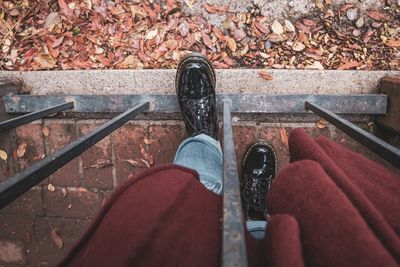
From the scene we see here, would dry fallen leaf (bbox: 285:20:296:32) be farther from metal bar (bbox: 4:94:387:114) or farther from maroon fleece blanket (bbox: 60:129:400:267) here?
maroon fleece blanket (bbox: 60:129:400:267)

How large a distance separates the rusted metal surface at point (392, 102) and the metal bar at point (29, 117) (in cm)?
160

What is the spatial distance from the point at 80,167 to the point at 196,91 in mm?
830

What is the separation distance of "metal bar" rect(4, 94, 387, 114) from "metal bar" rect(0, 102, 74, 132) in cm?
9

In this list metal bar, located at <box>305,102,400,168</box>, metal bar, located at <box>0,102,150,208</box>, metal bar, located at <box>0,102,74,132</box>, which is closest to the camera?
metal bar, located at <box>0,102,150,208</box>

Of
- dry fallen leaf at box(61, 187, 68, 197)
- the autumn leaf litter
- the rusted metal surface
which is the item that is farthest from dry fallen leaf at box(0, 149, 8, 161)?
the rusted metal surface

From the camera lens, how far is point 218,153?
1.43 m

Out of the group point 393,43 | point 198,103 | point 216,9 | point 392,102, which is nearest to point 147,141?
point 198,103

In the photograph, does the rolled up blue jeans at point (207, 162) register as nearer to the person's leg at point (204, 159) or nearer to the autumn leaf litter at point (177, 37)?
the person's leg at point (204, 159)

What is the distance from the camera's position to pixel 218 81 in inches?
61.4

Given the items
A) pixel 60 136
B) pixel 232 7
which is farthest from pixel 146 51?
pixel 60 136

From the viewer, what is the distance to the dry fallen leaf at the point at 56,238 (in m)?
1.81

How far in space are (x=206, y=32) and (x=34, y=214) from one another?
1516mm

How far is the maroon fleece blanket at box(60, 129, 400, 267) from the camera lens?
493 mm

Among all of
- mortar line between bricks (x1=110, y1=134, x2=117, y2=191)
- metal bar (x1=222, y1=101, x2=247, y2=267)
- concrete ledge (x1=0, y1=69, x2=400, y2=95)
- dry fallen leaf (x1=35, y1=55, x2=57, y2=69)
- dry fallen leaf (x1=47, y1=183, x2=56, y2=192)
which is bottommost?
dry fallen leaf (x1=47, y1=183, x2=56, y2=192)
